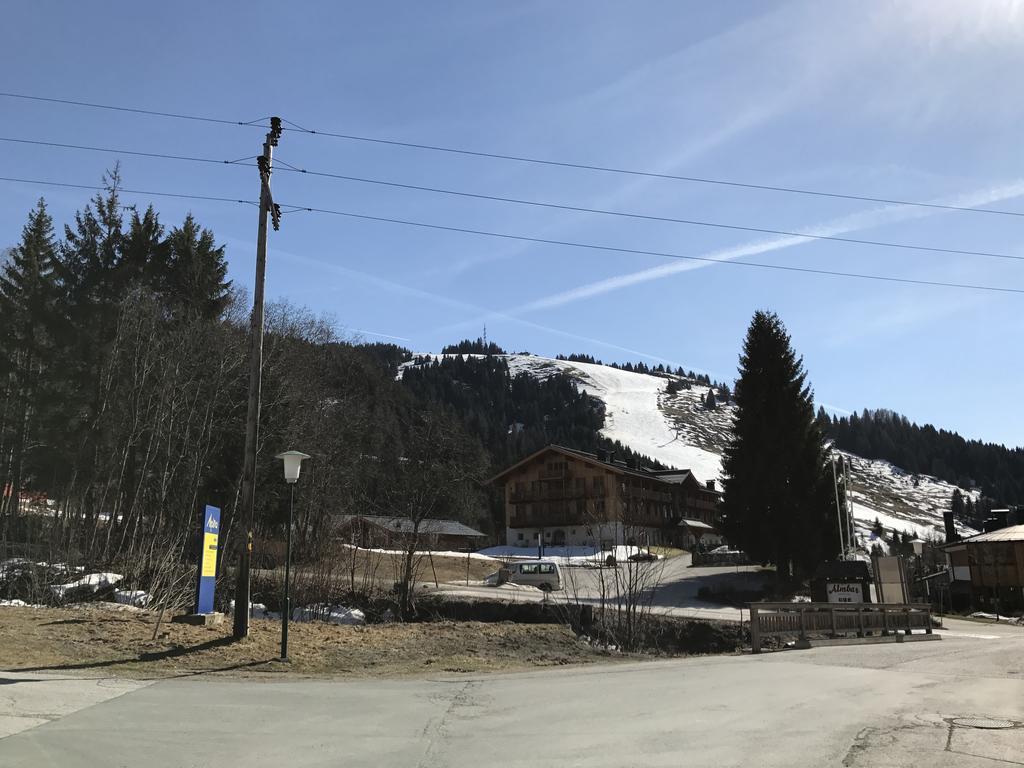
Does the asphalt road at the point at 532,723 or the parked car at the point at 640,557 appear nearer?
the asphalt road at the point at 532,723

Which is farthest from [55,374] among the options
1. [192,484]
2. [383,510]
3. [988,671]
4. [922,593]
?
[922,593]

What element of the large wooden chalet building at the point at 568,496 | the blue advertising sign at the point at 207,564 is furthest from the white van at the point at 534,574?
the large wooden chalet building at the point at 568,496

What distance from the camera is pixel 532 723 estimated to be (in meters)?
8.97

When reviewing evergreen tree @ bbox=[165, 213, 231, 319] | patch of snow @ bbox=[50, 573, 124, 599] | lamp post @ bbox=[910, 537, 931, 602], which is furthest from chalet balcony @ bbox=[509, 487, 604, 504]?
patch of snow @ bbox=[50, 573, 124, 599]

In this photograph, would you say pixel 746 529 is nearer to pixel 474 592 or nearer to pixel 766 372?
pixel 766 372

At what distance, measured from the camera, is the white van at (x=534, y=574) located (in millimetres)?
43375

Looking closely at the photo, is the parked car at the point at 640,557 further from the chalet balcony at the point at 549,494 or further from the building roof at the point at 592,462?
the chalet balcony at the point at 549,494

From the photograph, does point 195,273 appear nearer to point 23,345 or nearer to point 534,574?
point 23,345

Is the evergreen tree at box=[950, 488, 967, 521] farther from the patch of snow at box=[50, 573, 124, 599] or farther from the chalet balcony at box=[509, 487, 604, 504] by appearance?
the patch of snow at box=[50, 573, 124, 599]

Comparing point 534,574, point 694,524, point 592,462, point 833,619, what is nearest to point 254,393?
point 833,619

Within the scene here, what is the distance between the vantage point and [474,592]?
120 feet

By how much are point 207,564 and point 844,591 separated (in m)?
21.9

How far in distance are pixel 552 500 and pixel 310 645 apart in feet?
220

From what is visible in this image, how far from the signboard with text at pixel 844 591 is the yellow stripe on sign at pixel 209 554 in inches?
829
